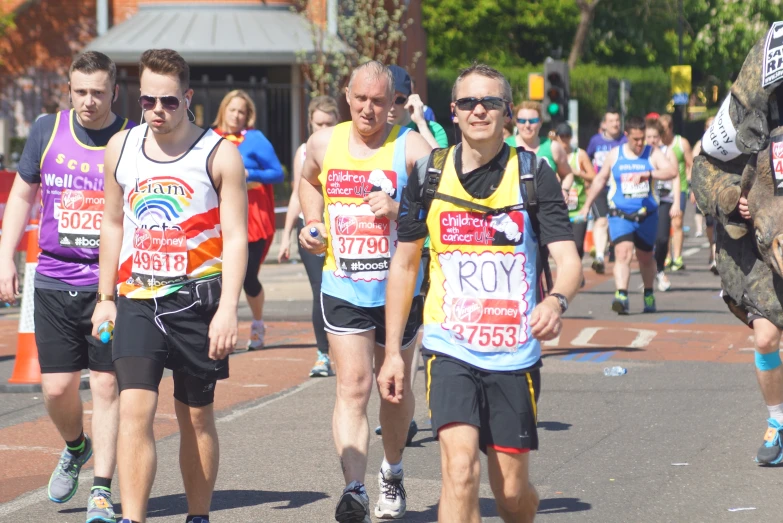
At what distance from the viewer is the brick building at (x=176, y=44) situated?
25938mm

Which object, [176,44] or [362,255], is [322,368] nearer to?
[362,255]

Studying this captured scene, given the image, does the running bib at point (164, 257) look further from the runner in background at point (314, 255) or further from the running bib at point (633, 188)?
the running bib at point (633, 188)

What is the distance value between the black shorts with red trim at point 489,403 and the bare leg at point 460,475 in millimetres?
45

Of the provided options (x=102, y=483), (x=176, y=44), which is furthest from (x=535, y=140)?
(x=176, y=44)

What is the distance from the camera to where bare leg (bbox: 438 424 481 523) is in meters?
4.50

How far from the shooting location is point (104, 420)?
19.2 feet

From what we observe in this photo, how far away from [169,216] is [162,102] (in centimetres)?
44

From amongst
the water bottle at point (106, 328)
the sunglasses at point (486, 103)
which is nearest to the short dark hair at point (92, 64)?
the water bottle at point (106, 328)

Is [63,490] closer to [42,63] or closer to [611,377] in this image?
[611,377]

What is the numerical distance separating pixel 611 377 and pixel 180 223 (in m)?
5.40

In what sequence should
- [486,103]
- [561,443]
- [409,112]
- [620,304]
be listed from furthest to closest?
[620,304] < [409,112] < [561,443] < [486,103]

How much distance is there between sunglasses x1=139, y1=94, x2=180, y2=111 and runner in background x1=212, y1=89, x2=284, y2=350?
5.19 metres

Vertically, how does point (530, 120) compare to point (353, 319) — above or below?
above

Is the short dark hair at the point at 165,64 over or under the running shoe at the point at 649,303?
over
